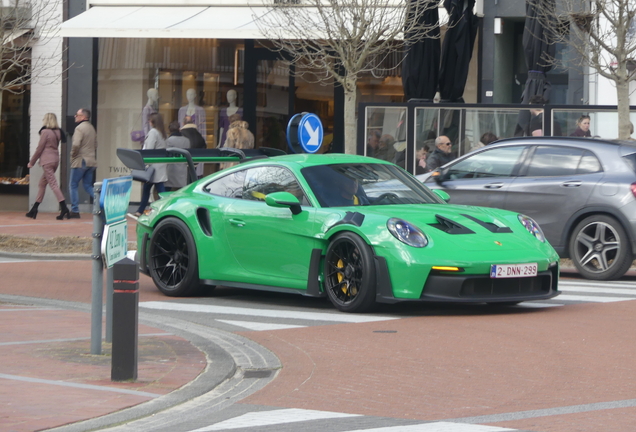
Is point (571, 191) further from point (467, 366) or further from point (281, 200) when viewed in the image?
point (467, 366)

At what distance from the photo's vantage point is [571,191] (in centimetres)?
1305

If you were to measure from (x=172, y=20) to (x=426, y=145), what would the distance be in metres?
7.14

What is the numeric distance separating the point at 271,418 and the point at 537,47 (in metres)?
14.0

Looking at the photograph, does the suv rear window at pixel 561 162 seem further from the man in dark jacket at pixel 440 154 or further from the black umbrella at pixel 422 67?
the black umbrella at pixel 422 67

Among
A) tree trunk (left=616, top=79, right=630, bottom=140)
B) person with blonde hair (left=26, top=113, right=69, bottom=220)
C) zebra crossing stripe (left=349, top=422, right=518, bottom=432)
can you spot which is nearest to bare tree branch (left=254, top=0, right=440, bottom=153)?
tree trunk (left=616, top=79, right=630, bottom=140)

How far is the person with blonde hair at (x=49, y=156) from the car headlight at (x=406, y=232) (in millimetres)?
13083

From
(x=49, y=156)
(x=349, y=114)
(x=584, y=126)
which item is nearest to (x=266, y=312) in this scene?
(x=349, y=114)

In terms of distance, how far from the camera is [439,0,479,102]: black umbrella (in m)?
20.2

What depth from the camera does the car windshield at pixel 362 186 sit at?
1030 centimetres

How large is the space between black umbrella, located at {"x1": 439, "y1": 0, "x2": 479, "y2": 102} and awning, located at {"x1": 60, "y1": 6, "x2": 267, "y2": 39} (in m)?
3.52

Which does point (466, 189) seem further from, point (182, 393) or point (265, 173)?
point (182, 393)

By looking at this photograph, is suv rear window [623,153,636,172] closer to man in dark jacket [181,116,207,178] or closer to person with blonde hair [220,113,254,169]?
person with blonde hair [220,113,254,169]

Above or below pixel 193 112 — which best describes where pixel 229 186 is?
below

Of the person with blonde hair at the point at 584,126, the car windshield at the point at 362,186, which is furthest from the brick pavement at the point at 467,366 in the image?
the person with blonde hair at the point at 584,126
